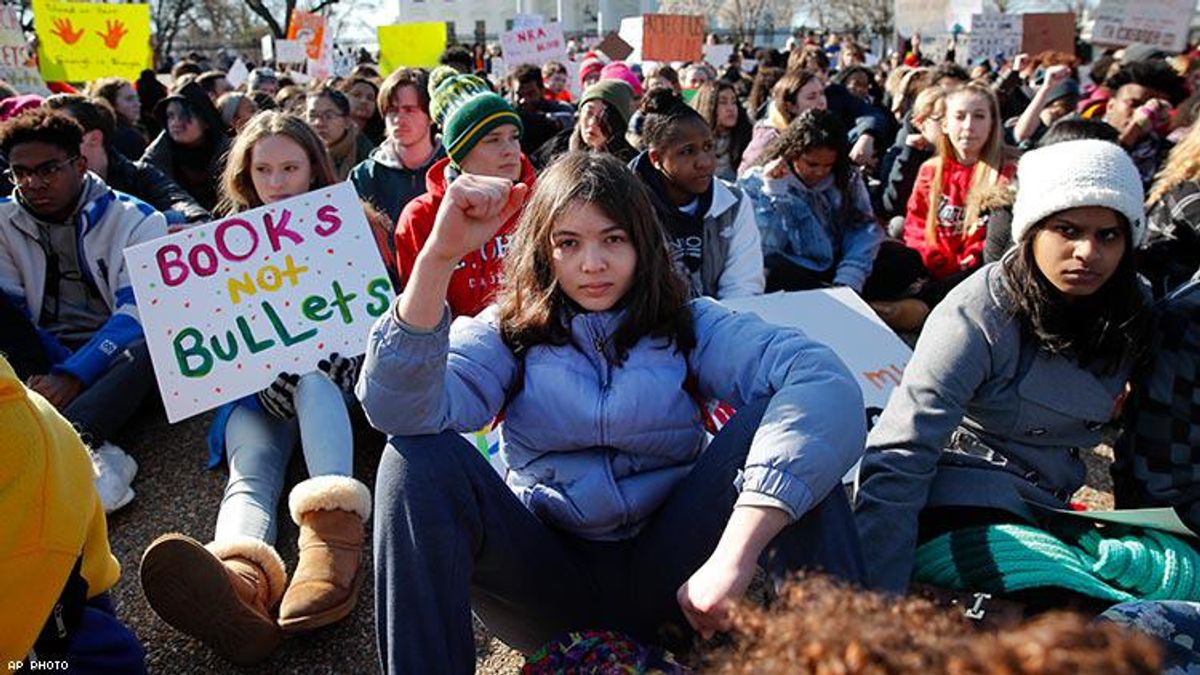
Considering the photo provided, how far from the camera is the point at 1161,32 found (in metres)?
8.68

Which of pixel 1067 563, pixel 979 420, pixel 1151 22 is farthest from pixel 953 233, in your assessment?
pixel 1151 22

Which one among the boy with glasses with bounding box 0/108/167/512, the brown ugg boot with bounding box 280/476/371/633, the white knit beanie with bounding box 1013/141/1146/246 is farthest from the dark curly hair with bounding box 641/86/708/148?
the boy with glasses with bounding box 0/108/167/512

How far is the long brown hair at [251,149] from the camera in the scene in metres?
3.58

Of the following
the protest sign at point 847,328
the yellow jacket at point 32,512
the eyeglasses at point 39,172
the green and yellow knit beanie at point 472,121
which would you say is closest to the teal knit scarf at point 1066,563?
the protest sign at point 847,328

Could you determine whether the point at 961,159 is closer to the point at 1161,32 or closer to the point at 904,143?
the point at 904,143

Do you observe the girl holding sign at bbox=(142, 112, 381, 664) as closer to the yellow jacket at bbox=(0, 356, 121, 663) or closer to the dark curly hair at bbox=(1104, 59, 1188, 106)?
the yellow jacket at bbox=(0, 356, 121, 663)

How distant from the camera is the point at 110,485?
3199mm

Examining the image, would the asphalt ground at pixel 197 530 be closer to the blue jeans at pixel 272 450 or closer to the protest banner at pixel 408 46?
the blue jeans at pixel 272 450

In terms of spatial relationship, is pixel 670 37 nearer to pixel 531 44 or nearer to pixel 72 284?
pixel 531 44

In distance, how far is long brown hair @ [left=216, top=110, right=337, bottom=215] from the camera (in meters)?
3.58

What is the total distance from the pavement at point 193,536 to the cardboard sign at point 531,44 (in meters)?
7.55

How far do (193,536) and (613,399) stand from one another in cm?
189

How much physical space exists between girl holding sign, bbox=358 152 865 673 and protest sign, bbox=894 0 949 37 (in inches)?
541

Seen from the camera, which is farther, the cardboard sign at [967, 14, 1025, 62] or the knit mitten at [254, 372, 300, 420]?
the cardboard sign at [967, 14, 1025, 62]
